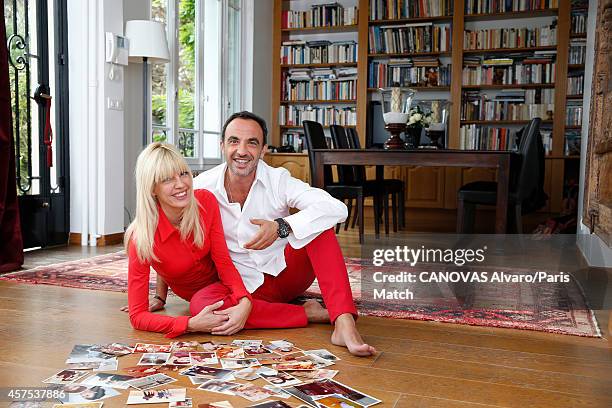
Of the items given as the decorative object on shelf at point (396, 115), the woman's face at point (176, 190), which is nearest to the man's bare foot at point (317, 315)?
the woman's face at point (176, 190)

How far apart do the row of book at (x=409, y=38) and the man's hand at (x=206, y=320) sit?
4900mm

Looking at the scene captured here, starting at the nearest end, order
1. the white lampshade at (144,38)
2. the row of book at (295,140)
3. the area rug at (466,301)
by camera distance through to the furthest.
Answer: the area rug at (466,301), the white lampshade at (144,38), the row of book at (295,140)

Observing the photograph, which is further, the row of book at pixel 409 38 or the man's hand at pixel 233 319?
the row of book at pixel 409 38

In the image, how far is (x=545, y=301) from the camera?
2.73 m

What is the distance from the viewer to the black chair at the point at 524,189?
12.2 ft

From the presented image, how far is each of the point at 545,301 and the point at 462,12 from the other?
13.5ft

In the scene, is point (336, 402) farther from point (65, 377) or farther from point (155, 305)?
point (155, 305)

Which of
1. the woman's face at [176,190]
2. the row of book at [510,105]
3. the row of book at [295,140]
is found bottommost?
the woman's face at [176,190]

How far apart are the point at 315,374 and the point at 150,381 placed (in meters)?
0.45

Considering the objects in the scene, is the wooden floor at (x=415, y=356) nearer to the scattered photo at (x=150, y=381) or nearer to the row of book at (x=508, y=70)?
the scattered photo at (x=150, y=381)

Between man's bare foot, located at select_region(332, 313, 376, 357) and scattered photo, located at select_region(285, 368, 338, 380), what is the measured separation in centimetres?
17

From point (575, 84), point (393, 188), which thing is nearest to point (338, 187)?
point (393, 188)

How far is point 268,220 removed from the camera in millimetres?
2078

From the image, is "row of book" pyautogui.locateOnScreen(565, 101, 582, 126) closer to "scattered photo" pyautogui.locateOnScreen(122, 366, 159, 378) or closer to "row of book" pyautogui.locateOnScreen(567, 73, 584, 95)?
"row of book" pyautogui.locateOnScreen(567, 73, 584, 95)
